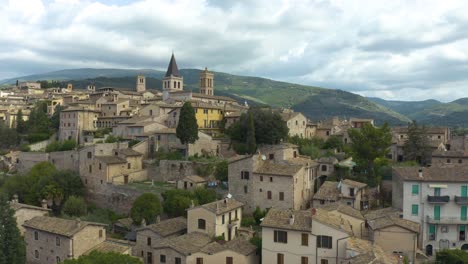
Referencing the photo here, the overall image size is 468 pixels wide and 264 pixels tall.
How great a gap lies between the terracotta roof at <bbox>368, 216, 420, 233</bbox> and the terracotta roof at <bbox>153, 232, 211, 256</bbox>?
42.0 ft

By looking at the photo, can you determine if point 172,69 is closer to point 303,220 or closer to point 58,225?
point 58,225

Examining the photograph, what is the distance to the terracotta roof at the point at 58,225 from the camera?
34.5 metres

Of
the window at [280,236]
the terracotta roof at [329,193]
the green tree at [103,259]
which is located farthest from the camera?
the terracotta roof at [329,193]

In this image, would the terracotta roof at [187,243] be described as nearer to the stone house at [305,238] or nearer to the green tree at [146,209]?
the stone house at [305,238]

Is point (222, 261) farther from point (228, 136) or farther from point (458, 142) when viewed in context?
point (458, 142)

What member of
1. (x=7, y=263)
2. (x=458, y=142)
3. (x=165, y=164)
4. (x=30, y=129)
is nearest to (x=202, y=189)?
(x=165, y=164)

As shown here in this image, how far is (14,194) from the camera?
51938mm

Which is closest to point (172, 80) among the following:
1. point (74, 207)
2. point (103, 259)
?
point (74, 207)

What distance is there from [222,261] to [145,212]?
12482 millimetres

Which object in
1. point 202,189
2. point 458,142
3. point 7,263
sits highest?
point 458,142

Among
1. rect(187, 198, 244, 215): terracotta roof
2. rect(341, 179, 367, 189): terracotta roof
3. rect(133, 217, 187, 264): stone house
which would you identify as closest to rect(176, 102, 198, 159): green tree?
rect(187, 198, 244, 215): terracotta roof

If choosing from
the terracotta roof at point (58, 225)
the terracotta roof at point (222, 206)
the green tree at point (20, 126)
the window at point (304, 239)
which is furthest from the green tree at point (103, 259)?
the green tree at point (20, 126)

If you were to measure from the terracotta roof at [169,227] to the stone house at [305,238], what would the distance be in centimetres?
844

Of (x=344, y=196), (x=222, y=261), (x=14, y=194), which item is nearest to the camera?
(x=222, y=261)
